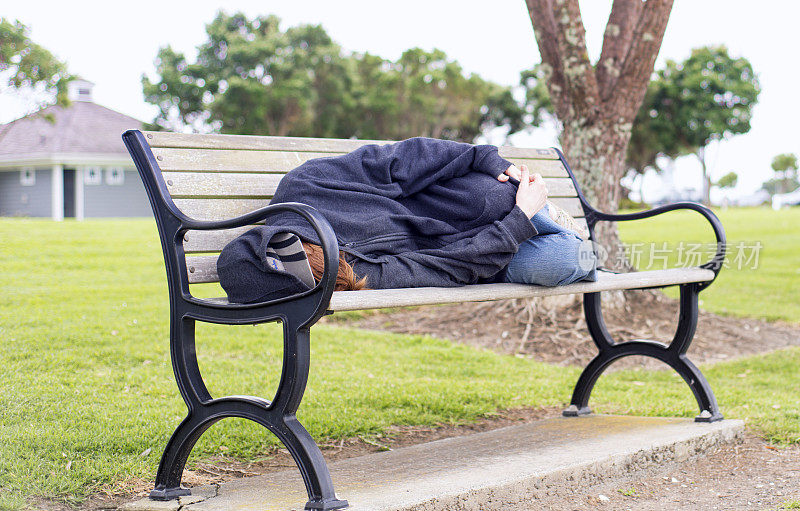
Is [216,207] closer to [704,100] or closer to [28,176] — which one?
[28,176]

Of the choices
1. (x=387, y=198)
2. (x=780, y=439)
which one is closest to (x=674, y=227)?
(x=780, y=439)

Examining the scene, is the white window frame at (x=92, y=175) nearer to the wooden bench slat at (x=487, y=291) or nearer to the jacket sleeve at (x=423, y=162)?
the jacket sleeve at (x=423, y=162)

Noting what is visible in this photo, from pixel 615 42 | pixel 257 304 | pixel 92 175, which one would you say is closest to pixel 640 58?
pixel 615 42

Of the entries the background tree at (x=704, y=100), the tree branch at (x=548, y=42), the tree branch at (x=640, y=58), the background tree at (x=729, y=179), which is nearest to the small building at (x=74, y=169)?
the tree branch at (x=548, y=42)

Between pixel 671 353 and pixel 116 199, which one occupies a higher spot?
pixel 116 199

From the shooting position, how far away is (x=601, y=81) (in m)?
5.65

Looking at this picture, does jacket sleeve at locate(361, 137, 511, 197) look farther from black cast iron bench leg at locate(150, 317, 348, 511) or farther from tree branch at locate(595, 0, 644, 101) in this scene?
tree branch at locate(595, 0, 644, 101)

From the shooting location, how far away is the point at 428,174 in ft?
9.08

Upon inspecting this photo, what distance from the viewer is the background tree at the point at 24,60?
6.16 m

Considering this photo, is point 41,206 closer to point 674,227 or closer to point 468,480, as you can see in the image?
point 674,227

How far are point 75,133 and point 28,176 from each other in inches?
92.5

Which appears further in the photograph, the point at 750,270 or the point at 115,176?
the point at 115,176

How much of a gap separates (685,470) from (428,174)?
1.49 metres

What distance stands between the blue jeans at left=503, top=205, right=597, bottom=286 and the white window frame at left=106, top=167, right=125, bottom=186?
86.3 feet
